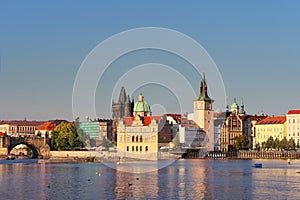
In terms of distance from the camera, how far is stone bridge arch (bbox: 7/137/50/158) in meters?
121

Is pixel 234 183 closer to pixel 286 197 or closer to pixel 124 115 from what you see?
pixel 286 197

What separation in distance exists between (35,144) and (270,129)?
4647cm

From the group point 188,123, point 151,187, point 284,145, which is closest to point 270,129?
point 188,123

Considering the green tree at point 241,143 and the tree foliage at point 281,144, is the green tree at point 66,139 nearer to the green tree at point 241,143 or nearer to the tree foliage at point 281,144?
the green tree at point 241,143

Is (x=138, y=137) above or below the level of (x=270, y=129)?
below

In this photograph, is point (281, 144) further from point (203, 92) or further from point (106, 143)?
point (106, 143)

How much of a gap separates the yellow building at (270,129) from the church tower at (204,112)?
9735mm

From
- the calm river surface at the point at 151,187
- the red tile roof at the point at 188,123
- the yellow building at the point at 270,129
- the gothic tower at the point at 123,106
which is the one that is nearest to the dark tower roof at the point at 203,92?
the red tile roof at the point at 188,123

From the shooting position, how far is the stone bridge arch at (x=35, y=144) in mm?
121125

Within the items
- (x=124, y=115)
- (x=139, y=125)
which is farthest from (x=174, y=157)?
(x=124, y=115)

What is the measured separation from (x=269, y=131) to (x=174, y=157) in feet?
89.9

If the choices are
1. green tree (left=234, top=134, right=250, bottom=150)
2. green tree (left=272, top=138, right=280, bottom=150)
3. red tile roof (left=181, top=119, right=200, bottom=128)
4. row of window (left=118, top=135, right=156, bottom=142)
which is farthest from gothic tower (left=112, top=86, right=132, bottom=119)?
green tree (left=272, top=138, right=280, bottom=150)

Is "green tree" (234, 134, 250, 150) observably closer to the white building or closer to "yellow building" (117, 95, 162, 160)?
the white building

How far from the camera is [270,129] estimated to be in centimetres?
13800
